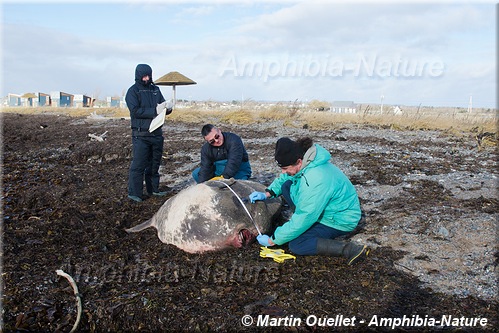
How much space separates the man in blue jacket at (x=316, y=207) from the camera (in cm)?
411

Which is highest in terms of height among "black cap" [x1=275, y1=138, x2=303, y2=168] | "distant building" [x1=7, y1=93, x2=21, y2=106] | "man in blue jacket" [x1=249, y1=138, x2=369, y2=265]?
"distant building" [x1=7, y1=93, x2=21, y2=106]

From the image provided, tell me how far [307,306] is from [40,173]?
669cm

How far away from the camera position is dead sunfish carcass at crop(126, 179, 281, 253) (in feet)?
14.8

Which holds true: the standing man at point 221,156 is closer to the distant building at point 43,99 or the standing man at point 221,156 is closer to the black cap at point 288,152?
the black cap at point 288,152

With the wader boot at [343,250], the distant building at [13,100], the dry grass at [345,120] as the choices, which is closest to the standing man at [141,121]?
the wader boot at [343,250]

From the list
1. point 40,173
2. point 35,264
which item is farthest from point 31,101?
point 35,264

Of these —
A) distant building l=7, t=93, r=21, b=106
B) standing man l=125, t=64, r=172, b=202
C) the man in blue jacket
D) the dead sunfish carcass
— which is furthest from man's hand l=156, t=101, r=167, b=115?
distant building l=7, t=93, r=21, b=106

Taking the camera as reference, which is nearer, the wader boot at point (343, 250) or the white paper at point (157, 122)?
the wader boot at point (343, 250)

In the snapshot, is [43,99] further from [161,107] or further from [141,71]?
[161,107]

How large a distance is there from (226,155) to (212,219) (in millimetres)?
1504

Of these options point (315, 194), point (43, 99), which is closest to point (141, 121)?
point (315, 194)

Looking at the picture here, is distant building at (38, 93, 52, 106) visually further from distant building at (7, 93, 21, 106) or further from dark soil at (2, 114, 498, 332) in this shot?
dark soil at (2, 114, 498, 332)

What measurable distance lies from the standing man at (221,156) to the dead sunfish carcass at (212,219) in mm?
749

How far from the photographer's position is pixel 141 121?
6.32m
